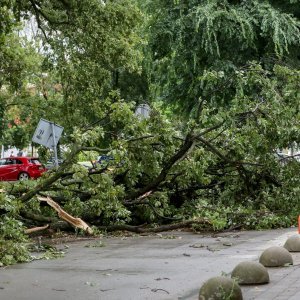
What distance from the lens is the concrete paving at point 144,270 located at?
658 centimetres

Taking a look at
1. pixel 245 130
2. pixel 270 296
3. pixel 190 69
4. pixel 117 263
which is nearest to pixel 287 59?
pixel 190 69

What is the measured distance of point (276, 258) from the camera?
7957 mm

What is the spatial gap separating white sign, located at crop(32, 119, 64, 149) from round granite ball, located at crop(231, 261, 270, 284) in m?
6.95

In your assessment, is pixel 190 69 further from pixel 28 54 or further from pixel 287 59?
pixel 28 54

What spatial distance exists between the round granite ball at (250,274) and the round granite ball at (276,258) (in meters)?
1.02

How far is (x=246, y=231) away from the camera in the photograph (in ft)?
39.3

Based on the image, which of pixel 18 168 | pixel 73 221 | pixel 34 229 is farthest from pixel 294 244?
pixel 18 168

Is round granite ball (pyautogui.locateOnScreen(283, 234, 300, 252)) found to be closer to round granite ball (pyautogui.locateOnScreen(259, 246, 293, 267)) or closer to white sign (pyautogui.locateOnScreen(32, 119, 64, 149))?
round granite ball (pyautogui.locateOnScreen(259, 246, 293, 267))

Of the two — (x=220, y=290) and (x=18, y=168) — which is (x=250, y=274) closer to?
(x=220, y=290)

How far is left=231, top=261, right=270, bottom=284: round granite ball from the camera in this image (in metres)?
6.84

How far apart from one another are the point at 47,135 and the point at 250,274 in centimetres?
756

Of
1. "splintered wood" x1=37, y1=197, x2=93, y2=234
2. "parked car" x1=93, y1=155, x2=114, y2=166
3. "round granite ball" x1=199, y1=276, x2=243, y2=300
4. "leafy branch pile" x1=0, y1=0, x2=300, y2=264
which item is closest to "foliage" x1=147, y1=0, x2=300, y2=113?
"leafy branch pile" x1=0, y1=0, x2=300, y2=264

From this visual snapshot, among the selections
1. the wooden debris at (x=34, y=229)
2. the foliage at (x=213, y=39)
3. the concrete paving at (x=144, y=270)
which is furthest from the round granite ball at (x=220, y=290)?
the foliage at (x=213, y=39)

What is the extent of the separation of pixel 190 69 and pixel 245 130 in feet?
29.6
